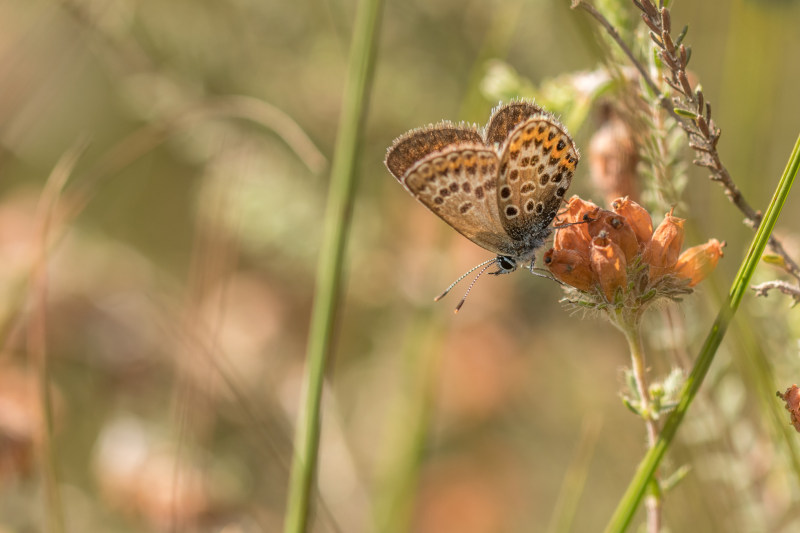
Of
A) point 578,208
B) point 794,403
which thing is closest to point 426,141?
point 578,208

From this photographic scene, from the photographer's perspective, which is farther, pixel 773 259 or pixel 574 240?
pixel 574 240

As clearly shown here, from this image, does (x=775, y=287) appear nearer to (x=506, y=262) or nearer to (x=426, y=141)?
(x=426, y=141)

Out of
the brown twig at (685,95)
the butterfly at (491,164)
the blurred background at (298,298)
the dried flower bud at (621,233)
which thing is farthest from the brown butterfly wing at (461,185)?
the blurred background at (298,298)

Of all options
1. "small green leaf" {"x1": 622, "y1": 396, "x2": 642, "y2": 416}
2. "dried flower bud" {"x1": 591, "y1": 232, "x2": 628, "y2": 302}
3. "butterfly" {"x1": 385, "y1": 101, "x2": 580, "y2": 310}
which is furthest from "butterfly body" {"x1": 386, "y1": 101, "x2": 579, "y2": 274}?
"small green leaf" {"x1": 622, "y1": 396, "x2": 642, "y2": 416}

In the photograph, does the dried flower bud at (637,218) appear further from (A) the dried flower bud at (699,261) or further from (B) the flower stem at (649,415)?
(B) the flower stem at (649,415)

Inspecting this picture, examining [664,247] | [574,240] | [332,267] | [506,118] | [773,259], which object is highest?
[506,118]

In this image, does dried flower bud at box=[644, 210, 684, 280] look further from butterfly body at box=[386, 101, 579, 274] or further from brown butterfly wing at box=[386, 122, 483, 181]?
brown butterfly wing at box=[386, 122, 483, 181]
